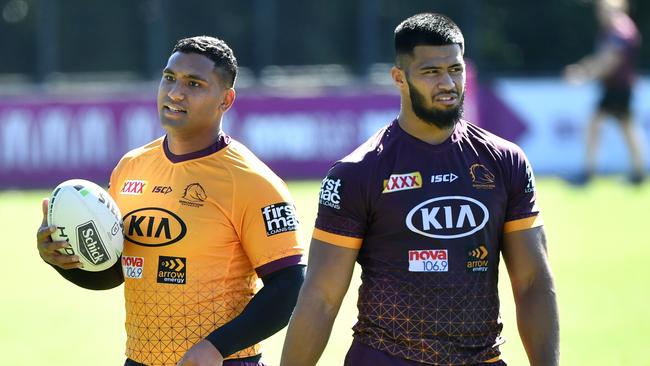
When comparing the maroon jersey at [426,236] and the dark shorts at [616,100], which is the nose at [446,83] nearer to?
the maroon jersey at [426,236]

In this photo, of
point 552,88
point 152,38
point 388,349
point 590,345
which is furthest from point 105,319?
point 552,88

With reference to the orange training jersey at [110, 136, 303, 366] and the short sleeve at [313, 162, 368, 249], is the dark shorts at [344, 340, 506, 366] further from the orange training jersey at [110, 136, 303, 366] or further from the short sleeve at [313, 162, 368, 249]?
the orange training jersey at [110, 136, 303, 366]

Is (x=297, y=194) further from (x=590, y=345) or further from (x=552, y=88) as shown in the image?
(x=590, y=345)

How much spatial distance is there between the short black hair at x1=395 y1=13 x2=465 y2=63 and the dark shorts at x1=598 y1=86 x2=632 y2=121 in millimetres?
14916

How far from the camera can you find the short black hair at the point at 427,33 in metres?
4.56

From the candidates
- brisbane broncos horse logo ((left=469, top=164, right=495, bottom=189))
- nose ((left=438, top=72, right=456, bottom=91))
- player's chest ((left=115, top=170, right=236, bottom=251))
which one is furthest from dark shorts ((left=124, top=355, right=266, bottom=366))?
nose ((left=438, top=72, right=456, bottom=91))

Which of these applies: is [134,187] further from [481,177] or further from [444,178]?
[481,177]

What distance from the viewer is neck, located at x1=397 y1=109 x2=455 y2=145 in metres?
4.61

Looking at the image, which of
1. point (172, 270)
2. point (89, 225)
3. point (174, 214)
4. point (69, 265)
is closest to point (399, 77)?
point (174, 214)

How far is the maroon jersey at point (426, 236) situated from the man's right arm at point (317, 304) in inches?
2.5

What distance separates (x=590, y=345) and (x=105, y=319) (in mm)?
4032

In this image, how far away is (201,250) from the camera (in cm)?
502

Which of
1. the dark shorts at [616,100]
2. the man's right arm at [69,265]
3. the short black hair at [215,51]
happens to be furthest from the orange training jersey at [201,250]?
the dark shorts at [616,100]

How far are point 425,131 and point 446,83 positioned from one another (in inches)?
8.1
